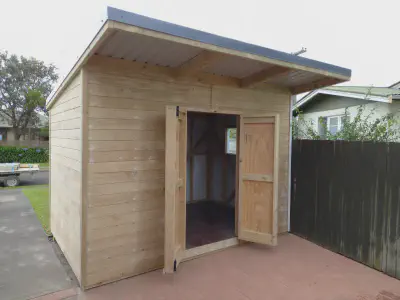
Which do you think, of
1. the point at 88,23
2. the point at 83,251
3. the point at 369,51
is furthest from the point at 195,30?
the point at 369,51

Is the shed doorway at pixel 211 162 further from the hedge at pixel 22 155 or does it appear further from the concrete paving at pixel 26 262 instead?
the hedge at pixel 22 155

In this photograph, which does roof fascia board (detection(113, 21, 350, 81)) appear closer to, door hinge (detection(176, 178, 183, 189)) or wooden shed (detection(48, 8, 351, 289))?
wooden shed (detection(48, 8, 351, 289))

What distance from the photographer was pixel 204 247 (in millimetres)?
3457

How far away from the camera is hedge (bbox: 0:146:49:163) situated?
43.2 feet

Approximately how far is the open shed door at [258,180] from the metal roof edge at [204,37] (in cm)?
77

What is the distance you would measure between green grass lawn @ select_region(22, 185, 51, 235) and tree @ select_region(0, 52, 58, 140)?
12219 millimetres

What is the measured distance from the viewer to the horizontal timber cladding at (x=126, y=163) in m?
2.63

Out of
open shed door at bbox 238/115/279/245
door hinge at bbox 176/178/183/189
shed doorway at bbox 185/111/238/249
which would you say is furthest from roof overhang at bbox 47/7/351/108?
shed doorway at bbox 185/111/238/249

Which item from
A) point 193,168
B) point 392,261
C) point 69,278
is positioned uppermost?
point 193,168

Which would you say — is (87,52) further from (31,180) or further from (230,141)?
(31,180)

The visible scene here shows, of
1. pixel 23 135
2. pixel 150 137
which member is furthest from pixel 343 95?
pixel 23 135

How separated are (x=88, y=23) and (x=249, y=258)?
3.07 m

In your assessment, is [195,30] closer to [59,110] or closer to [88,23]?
[88,23]

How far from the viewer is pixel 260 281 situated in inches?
110
